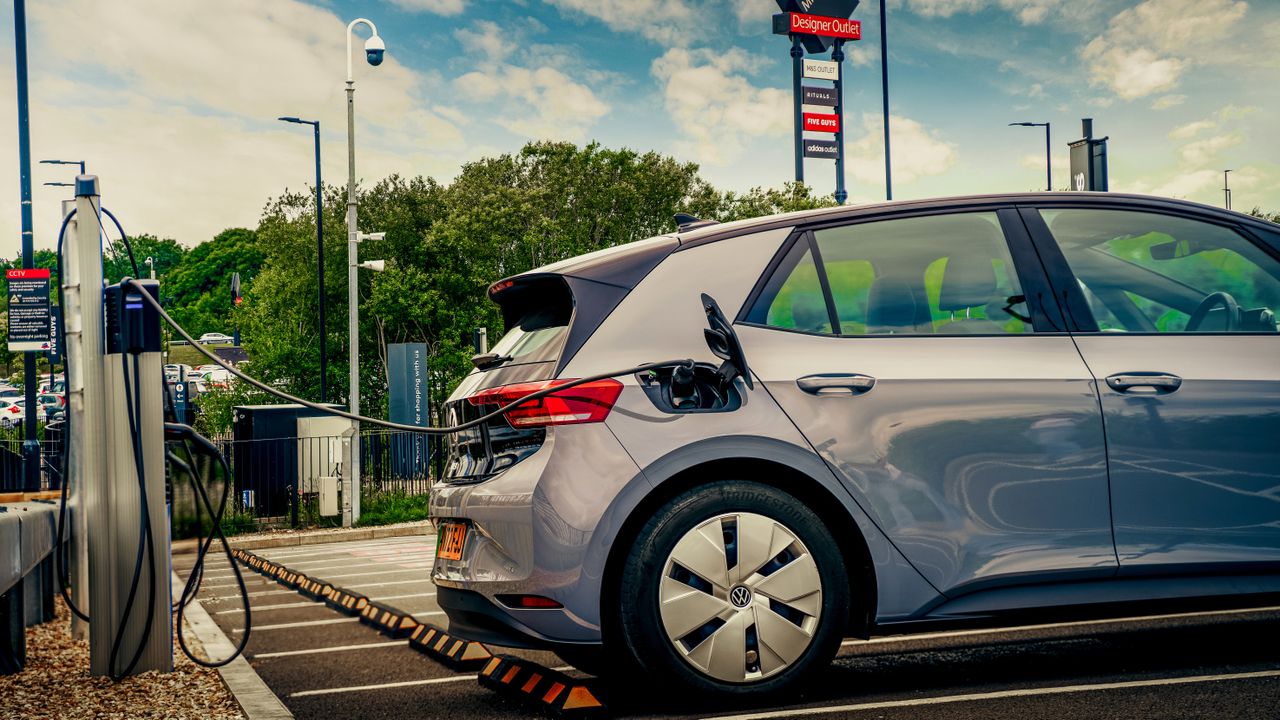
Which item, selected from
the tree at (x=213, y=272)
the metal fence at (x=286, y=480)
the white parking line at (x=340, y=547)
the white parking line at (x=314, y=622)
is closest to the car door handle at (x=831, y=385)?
the white parking line at (x=314, y=622)

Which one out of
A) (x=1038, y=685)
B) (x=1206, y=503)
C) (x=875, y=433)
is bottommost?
(x=1038, y=685)

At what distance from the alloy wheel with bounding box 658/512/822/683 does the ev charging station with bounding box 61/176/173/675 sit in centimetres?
238

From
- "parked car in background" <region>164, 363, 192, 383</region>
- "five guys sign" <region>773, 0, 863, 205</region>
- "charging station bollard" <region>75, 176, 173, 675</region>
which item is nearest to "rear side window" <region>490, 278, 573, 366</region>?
"charging station bollard" <region>75, 176, 173, 675</region>

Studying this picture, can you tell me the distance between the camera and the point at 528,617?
3.84 meters

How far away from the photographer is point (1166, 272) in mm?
4566

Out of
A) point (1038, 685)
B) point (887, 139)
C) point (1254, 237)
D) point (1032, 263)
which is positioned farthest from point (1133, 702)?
point (887, 139)

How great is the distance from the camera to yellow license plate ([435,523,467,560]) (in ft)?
13.5

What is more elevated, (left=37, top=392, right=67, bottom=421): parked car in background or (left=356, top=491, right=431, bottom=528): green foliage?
(left=37, top=392, right=67, bottom=421): parked car in background

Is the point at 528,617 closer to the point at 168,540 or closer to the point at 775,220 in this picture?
the point at 775,220

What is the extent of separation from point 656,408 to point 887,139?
108 feet

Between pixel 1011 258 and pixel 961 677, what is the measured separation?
1574 millimetres

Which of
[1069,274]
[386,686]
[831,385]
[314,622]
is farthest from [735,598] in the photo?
[314,622]

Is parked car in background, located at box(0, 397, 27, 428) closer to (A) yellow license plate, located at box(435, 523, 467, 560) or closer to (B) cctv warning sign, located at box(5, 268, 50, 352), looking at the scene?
(B) cctv warning sign, located at box(5, 268, 50, 352)

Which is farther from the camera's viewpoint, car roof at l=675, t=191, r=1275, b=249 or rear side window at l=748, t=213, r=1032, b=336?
car roof at l=675, t=191, r=1275, b=249
